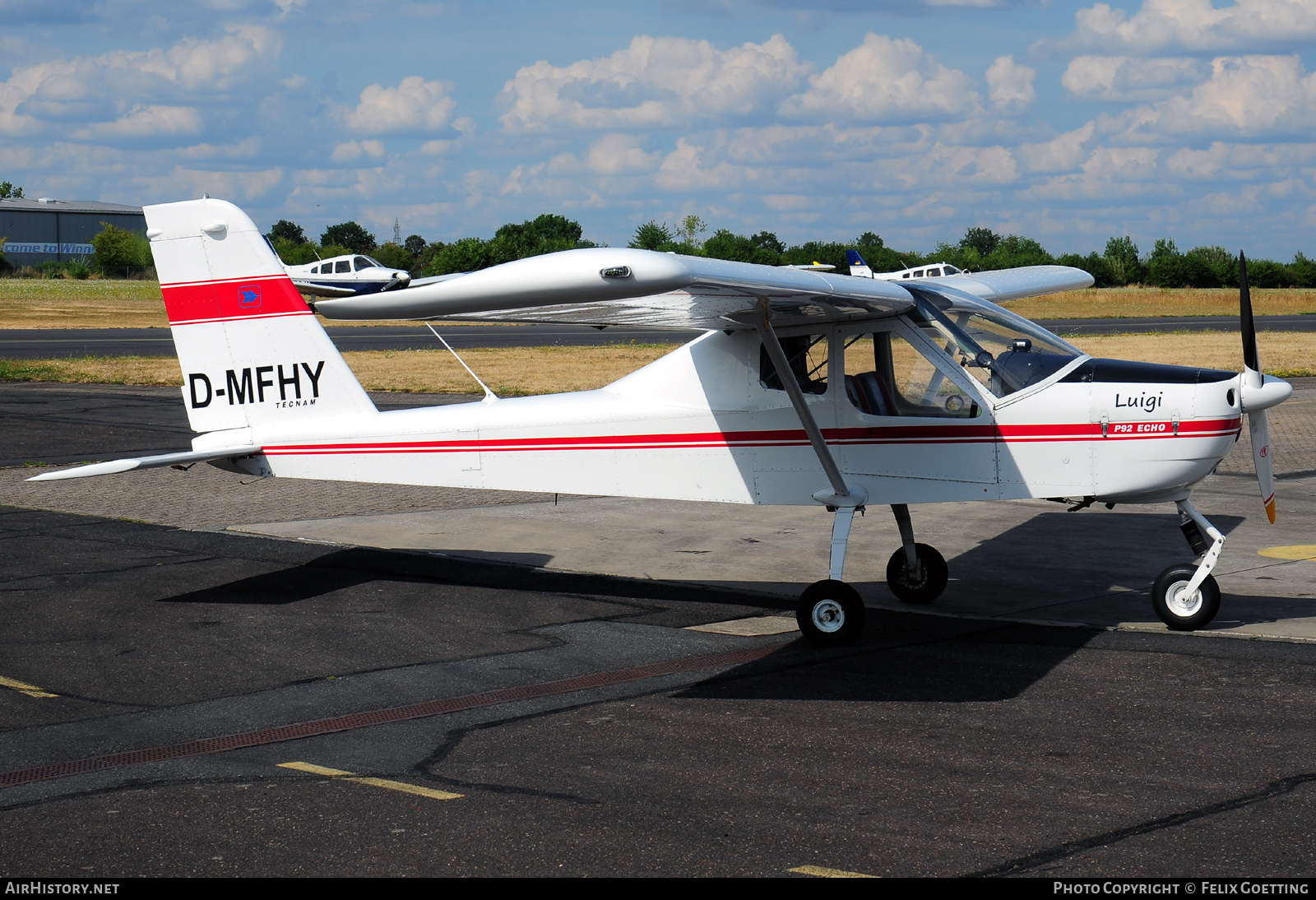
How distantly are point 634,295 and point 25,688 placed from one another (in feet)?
14.2

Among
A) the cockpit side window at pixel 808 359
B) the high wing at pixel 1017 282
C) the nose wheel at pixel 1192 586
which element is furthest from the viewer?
the high wing at pixel 1017 282

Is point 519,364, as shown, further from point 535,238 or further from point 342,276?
point 535,238

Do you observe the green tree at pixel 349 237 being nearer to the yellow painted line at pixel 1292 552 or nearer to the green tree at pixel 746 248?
the green tree at pixel 746 248

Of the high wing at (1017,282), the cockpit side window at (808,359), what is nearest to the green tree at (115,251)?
the high wing at (1017,282)

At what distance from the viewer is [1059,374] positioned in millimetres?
8336

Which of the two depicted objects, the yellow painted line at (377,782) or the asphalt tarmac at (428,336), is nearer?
the yellow painted line at (377,782)

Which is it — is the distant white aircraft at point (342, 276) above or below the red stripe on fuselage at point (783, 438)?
above

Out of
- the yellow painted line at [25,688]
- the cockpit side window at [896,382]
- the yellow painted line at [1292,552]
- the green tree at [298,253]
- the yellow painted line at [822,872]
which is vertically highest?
the green tree at [298,253]

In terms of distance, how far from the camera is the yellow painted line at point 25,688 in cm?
717

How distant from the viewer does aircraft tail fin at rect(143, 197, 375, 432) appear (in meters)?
9.66

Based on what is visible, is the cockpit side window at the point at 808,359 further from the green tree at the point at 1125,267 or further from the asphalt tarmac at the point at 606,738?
the green tree at the point at 1125,267

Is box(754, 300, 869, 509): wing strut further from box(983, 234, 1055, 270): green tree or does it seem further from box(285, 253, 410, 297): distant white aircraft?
box(983, 234, 1055, 270): green tree

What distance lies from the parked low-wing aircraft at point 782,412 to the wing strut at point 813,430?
0.7 inches

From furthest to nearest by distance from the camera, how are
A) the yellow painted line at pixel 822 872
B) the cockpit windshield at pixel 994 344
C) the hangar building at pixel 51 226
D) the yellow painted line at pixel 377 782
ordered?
the hangar building at pixel 51 226 < the cockpit windshield at pixel 994 344 < the yellow painted line at pixel 377 782 < the yellow painted line at pixel 822 872
